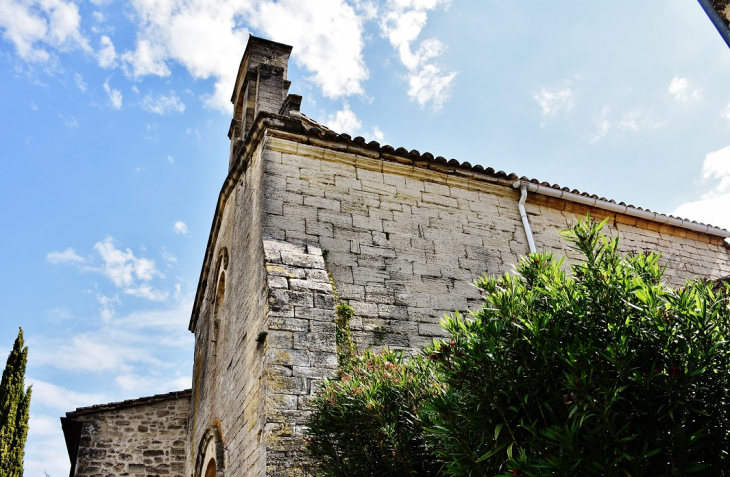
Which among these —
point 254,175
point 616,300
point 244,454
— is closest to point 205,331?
point 254,175

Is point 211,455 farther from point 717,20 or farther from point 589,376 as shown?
point 717,20

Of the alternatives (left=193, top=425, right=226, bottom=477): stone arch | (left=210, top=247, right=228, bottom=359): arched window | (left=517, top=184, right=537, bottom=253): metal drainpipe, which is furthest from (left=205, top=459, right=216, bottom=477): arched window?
(left=517, top=184, right=537, bottom=253): metal drainpipe

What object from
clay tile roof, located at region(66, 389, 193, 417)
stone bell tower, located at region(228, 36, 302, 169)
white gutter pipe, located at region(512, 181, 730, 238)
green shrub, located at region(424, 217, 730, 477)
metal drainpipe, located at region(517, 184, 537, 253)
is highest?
stone bell tower, located at region(228, 36, 302, 169)

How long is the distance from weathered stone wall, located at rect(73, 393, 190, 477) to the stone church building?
0.10ft

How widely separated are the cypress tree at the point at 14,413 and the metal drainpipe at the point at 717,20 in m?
11.5

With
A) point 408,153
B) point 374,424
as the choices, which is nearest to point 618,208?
point 408,153

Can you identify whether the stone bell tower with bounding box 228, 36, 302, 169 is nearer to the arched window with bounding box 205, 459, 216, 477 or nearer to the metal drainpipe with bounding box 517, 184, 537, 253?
the metal drainpipe with bounding box 517, 184, 537, 253

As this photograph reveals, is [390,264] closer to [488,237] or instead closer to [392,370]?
[488,237]

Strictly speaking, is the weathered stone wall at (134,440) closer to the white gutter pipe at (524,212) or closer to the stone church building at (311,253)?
the stone church building at (311,253)

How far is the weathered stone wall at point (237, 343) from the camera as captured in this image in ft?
17.8

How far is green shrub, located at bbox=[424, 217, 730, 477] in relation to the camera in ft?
8.04

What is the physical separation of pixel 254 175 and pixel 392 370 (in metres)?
3.45

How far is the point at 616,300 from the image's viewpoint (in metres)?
2.87

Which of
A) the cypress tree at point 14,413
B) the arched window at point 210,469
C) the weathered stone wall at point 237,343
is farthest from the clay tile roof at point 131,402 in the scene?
the arched window at point 210,469
